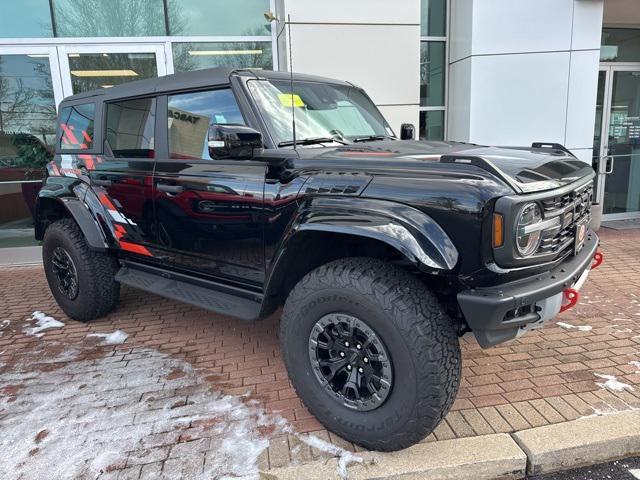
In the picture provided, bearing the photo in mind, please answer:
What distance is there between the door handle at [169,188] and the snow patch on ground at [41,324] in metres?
1.92

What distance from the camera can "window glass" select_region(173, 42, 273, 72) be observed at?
699cm

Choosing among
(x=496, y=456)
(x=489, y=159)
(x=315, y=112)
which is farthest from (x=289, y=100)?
(x=496, y=456)

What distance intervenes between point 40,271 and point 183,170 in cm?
445

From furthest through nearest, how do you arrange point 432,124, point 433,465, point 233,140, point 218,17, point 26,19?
point 432,124, point 218,17, point 26,19, point 233,140, point 433,465

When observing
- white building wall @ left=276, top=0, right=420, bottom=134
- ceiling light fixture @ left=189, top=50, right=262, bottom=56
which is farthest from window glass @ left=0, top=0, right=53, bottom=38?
white building wall @ left=276, top=0, right=420, bottom=134

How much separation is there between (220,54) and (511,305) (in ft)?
Result: 20.8

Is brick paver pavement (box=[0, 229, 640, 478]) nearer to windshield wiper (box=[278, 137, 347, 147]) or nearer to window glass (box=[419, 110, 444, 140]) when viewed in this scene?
windshield wiper (box=[278, 137, 347, 147])

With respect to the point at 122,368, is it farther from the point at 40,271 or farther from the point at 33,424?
the point at 40,271

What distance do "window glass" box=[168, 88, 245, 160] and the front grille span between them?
188 cm

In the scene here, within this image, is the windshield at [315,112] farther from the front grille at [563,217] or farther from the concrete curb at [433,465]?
the concrete curb at [433,465]

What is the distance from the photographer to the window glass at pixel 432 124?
25.2ft

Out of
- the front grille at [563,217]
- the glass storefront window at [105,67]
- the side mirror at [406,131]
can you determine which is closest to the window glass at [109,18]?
the glass storefront window at [105,67]

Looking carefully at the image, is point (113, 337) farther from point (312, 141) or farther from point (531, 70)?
point (531, 70)

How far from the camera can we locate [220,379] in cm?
323
